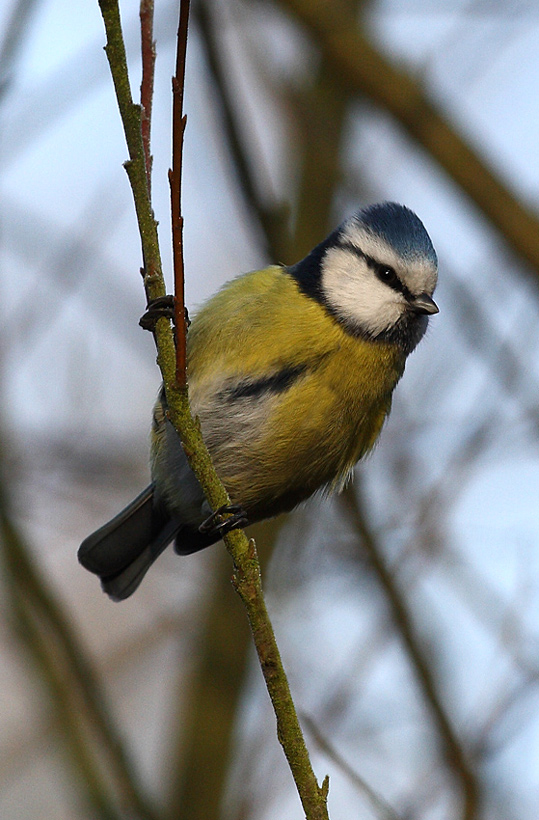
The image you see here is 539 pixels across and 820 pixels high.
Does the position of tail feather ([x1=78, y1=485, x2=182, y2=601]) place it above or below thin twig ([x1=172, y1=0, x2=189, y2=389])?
below

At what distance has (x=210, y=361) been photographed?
244 centimetres

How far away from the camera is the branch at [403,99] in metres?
3.37

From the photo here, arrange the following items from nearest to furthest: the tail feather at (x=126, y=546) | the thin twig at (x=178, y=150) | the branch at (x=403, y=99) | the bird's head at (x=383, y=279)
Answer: the thin twig at (x=178, y=150) < the bird's head at (x=383, y=279) < the tail feather at (x=126, y=546) < the branch at (x=403, y=99)

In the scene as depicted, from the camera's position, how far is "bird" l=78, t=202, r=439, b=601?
7.78 ft

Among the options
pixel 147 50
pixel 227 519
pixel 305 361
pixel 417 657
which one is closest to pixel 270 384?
pixel 305 361

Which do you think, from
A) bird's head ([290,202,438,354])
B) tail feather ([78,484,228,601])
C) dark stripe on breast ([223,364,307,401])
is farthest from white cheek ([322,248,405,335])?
tail feather ([78,484,228,601])

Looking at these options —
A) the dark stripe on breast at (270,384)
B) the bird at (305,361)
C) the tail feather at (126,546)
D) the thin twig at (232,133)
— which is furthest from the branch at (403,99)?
the tail feather at (126,546)

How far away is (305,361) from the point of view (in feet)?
7.77

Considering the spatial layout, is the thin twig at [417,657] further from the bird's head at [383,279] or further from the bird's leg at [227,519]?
the bird's leg at [227,519]

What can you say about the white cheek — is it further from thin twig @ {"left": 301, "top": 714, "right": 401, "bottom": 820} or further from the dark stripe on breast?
thin twig @ {"left": 301, "top": 714, "right": 401, "bottom": 820}

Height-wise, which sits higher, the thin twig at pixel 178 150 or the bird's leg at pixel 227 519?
the thin twig at pixel 178 150

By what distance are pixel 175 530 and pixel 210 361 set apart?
0.77 meters

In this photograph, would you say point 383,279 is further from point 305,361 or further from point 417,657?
point 417,657

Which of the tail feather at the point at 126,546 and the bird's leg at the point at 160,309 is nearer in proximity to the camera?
the bird's leg at the point at 160,309
